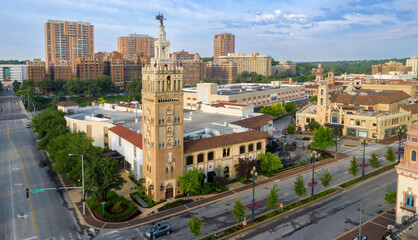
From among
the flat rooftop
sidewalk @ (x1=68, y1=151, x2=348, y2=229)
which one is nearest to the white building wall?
Answer: the flat rooftop

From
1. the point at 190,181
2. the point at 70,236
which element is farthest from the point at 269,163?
the point at 70,236

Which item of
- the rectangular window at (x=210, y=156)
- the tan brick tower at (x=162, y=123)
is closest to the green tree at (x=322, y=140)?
the rectangular window at (x=210, y=156)

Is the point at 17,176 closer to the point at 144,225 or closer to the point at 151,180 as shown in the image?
the point at 151,180

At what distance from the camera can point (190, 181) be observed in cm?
4753

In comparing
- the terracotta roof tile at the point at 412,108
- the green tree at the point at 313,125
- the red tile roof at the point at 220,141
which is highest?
the terracotta roof tile at the point at 412,108

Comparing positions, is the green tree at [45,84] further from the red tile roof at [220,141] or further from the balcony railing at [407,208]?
the balcony railing at [407,208]

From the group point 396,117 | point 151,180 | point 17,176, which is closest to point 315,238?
point 151,180

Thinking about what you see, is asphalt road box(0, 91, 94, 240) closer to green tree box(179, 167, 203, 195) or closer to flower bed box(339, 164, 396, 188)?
green tree box(179, 167, 203, 195)

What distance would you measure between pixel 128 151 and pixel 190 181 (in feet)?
55.4

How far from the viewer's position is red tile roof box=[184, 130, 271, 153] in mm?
51031

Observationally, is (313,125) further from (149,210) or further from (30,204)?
(30,204)

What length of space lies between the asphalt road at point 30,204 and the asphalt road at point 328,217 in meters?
21.5

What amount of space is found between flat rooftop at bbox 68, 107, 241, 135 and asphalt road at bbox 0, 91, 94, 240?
16.5 m

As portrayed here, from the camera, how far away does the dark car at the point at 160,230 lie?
37.4m
